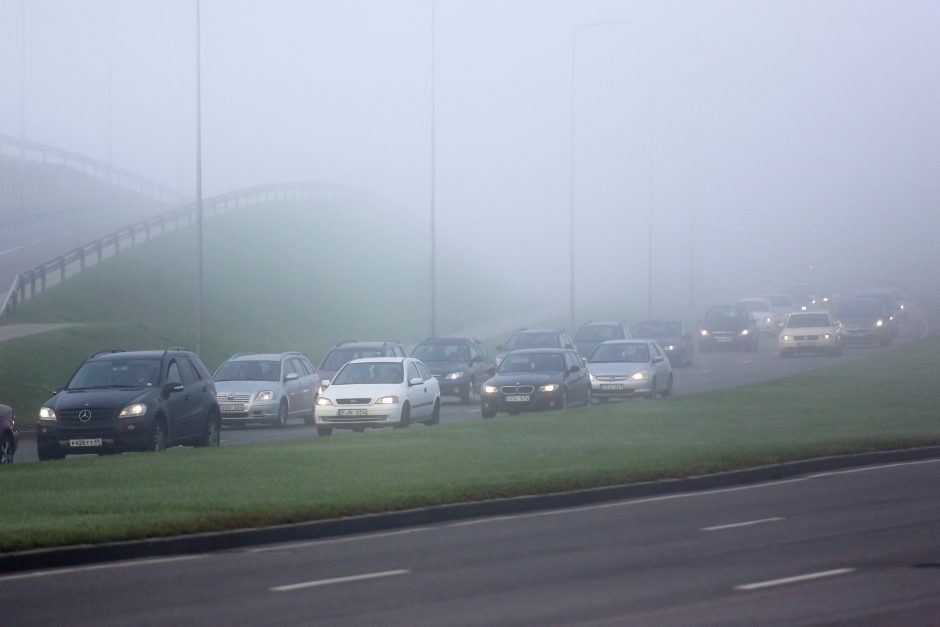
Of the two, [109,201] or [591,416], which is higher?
[109,201]

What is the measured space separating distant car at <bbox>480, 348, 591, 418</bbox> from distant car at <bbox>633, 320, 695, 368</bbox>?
18.7 metres

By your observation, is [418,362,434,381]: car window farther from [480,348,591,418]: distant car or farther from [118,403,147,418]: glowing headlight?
[118,403,147,418]: glowing headlight

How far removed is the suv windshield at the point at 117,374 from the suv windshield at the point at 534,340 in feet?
58.4

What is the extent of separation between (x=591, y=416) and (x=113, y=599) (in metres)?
17.5

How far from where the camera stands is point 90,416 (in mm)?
20781

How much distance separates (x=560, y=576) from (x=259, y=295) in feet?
179

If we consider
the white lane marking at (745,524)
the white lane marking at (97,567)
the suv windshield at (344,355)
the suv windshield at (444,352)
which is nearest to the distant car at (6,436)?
the white lane marking at (97,567)

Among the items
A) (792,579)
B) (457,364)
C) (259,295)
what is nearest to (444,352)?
(457,364)

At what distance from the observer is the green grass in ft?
44.3

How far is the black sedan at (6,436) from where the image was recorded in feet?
67.3

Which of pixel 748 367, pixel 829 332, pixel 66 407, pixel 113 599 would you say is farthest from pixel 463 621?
pixel 829 332

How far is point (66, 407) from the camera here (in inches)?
819

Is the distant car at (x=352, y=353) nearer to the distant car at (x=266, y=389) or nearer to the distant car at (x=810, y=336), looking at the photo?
the distant car at (x=266, y=389)

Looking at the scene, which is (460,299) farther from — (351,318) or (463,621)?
(463,621)
